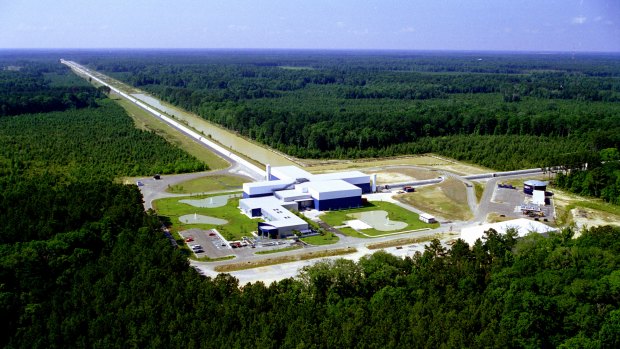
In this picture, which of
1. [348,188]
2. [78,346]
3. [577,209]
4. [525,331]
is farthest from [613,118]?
[78,346]

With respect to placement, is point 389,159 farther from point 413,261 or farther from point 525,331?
point 525,331

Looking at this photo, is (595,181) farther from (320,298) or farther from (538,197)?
(320,298)

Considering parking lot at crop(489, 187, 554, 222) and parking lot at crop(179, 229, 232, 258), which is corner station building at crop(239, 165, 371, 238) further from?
parking lot at crop(489, 187, 554, 222)

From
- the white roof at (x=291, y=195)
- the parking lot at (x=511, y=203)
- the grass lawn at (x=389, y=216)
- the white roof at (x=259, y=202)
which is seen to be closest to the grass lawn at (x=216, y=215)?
the white roof at (x=259, y=202)

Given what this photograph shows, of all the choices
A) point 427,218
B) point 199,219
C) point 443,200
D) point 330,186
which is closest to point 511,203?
point 443,200

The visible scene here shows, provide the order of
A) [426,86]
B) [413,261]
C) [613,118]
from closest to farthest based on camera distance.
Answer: [413,261], [613,118], [426,86]

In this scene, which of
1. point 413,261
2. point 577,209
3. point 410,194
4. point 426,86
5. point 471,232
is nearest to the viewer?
point 413,261
